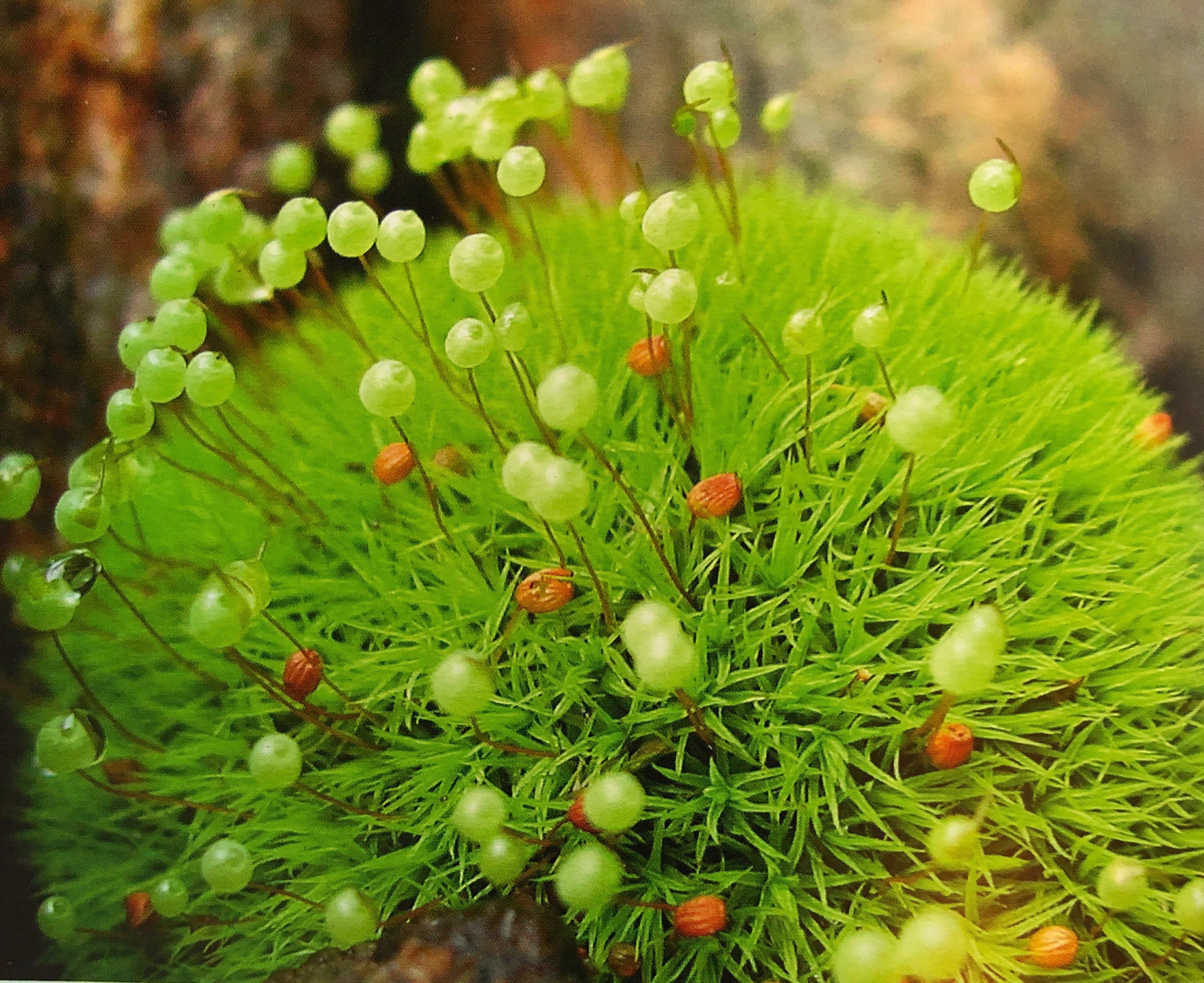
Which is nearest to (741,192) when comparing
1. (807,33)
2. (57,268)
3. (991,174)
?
(807,33)

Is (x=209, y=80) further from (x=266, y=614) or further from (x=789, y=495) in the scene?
(x=789, y=495)

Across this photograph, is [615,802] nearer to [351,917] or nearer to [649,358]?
[351,917]

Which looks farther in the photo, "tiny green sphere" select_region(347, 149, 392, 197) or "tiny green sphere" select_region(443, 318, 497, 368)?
"tiny green sphere" select_region(347, 149, 392, 197)

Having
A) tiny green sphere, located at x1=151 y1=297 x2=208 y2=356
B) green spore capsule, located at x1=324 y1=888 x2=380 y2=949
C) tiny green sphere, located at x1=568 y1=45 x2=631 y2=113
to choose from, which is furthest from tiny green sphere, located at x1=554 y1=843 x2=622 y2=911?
tiny green sphere, located at x1=568 y1=45 x2=631 y2=113

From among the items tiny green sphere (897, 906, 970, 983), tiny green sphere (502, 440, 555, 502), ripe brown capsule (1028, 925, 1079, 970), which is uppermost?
tiny green sphere (502, 440, 555, 502)

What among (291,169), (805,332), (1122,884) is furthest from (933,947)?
(291,169)

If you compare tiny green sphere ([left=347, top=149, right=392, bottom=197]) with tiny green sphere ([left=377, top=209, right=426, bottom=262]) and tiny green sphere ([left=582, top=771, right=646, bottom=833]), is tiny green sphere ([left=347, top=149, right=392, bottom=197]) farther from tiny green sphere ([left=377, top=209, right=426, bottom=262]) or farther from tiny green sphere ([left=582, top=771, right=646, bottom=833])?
tiny green sphere ([left=582, top=771, right=646, bottom=833])

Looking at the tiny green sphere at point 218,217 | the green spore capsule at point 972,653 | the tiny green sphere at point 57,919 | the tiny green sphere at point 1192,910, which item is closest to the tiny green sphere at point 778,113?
the tiny green sphere at point 218,217
